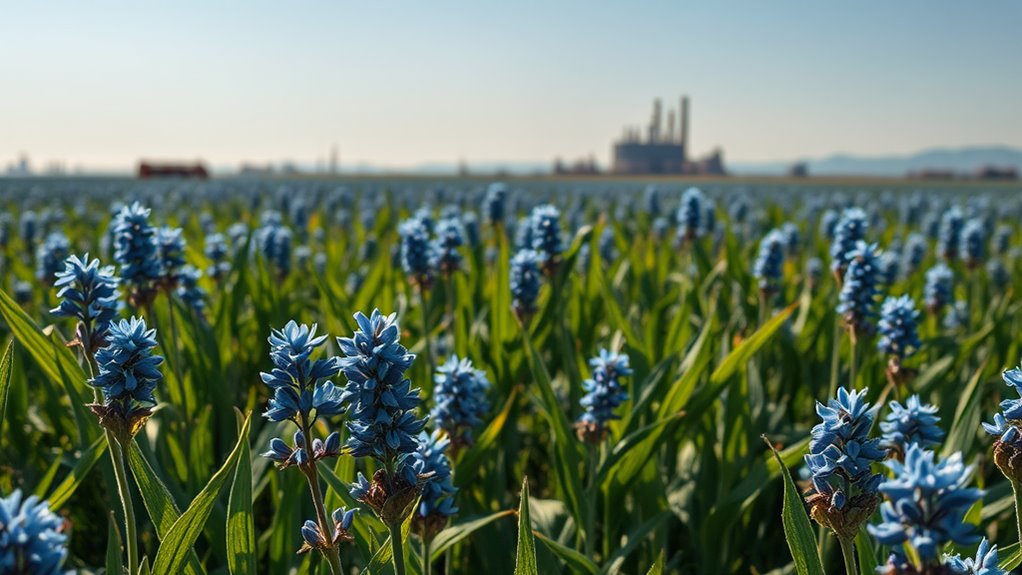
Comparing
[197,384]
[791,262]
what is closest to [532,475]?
[197,384]

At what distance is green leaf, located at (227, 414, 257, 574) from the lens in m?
2.22

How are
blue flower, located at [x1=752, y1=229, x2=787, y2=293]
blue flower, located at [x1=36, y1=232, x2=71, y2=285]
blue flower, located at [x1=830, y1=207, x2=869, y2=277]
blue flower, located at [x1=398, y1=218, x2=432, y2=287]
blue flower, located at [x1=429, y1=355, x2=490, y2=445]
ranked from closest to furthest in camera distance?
blue flower, located at [x1=429, y1=355, x2=490, y2=445] → blue flower, located at [x1=830, y1=207, x2=869, y2=277] → blue flower, located at [x1=398, y1=218, x2=432, y2=287] → blue flower, located at [x1=752, y1=229, x2=787, y2=293] → blue flower, located at [x1=36, y1=232, x2=71, y2=285]

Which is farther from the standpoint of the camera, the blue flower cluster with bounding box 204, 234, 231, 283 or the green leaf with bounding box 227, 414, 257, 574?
the blue flower cluster with bounding box 204, 234, 231, 283

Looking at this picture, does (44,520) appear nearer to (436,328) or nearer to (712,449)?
(712,449)

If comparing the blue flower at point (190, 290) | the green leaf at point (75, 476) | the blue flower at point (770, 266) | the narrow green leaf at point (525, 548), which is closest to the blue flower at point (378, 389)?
the narrow green leaf at point (525, 548)

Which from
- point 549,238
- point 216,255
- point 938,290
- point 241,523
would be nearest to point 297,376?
point 241,523

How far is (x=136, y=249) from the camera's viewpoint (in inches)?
138

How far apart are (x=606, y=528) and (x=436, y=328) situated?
2.79m

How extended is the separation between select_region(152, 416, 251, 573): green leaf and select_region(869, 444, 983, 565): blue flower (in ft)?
4.91

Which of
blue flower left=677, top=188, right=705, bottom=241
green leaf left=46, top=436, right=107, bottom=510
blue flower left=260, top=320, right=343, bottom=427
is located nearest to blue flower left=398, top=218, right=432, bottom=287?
green leaf left=46, top=436, right=107, bottom=510

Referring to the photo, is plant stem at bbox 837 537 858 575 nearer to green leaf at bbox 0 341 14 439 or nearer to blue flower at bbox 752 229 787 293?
green leaf at bbox 0 341 14 439

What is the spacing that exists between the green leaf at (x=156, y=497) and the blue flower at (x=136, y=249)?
1.44m

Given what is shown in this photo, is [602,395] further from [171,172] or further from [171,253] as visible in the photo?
[171,172]

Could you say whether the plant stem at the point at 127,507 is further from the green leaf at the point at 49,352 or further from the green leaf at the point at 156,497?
the green leaf at the point at 49,352
